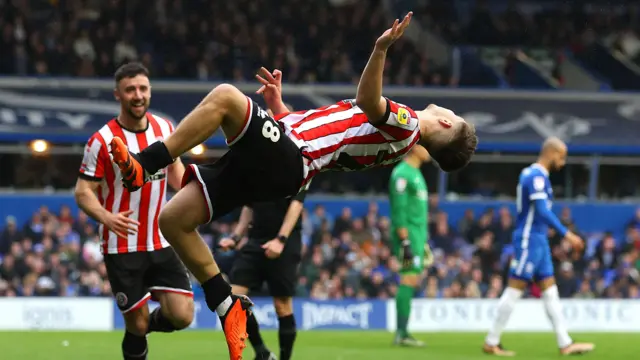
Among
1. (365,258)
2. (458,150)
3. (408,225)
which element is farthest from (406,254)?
(365,258)

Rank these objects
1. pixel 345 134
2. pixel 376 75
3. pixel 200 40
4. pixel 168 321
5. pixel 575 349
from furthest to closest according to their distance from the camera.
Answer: pixel 200 40, pixel 575 349, pixel 168 321, pixel 345 134, pixel 376 75

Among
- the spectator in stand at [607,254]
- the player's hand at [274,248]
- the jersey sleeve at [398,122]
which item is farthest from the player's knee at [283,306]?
the spectator in stand at [607,254]

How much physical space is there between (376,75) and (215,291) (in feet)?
5.46

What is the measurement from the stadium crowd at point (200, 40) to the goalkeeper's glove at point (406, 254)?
11610mm

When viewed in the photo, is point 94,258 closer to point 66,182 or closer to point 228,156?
point 66,182

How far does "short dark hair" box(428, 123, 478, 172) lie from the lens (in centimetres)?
719

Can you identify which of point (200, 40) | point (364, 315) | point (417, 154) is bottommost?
point (364, 315)

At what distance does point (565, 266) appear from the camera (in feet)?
66.3

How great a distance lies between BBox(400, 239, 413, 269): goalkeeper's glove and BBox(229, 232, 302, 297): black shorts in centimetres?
232

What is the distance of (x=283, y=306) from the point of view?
10.0m

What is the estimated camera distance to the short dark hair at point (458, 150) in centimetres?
719

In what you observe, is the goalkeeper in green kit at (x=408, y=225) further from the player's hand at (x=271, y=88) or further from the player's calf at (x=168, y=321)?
the player's hand at (x=271, y=88)

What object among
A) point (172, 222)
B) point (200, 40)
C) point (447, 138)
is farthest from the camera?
point (200, 40)

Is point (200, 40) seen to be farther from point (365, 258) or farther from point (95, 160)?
point (95, 160)
